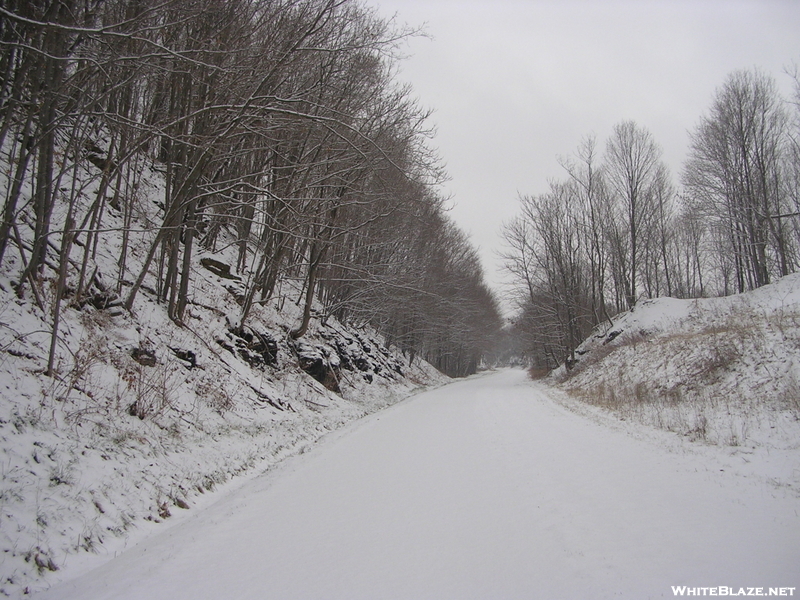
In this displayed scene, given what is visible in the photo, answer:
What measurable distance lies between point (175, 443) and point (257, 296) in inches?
455

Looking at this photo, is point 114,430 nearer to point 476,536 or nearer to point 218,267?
point 476,536

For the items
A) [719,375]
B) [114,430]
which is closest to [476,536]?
[114,430]

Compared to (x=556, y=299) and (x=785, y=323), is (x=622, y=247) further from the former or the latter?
(x=785, y=323)

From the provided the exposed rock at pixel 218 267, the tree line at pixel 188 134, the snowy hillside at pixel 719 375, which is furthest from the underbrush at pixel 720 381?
the exposed rock at pixel 218 267

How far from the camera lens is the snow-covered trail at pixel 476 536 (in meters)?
3.05

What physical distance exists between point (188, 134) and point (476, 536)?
9175mm

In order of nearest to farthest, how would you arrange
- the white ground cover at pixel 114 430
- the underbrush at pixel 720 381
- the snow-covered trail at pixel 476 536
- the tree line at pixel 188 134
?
the snow-covered trail at pixel 476 536 → the white ground cover at pixel 114 430 → the tree line at pixel 188 134 → the underbrush at pixel 720 381

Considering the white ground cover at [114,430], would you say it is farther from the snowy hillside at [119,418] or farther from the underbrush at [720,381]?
the underbrush at [720,381]

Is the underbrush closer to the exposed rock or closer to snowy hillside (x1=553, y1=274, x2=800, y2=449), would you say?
snowy hillside (x1=553, y1=274, x2=800, y2=449)

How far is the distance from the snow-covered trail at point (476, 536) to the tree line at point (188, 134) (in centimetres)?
400

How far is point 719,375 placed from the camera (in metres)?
10.2

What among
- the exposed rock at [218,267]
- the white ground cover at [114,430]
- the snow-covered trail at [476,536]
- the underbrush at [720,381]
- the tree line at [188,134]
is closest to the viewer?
the snow-covered trail at [476,536]

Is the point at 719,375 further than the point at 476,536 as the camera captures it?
Yes

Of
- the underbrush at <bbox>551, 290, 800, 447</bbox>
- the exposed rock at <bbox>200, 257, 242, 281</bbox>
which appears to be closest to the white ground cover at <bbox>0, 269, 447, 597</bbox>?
the exposed rock at <bbox>200, 257, 242, 281</bbox>
